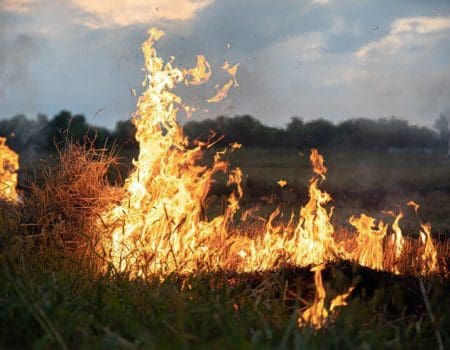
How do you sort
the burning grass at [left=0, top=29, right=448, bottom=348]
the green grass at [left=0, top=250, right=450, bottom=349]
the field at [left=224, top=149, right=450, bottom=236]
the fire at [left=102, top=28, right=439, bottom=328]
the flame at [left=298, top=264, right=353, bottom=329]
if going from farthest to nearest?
the field at [left=224, top=149, right=450, bottom=236], the fire at [left=102, top=28, right=439, bottom=328], the burning grass at [left=0, top=29, right=448, bottom=348], the flame at [left=298, top=264, right=353, bottom=329], the green grass at [left=0, top=250, right=450, bottom=349]

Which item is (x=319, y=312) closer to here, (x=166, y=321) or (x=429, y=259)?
(x=166, y=321)

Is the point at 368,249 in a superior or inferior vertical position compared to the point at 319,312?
superior

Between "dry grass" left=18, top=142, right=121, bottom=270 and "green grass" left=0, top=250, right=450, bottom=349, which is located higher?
"dry grass" left=18, top=142, right=121, bottom=270

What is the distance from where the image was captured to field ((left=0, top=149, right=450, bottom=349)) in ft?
12.7

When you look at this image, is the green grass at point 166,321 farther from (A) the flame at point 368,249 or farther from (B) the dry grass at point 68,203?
(A) the flame at point 368,249

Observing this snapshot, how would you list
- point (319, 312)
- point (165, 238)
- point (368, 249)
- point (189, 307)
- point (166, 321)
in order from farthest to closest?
point (368, 249), point (165, 238), point (319, 312), point (189, 307), point (166, 321)

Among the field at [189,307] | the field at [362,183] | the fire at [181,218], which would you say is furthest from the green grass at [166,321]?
the field at [362,183]

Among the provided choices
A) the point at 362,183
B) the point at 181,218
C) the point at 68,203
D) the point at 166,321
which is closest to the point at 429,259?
the point at 181,218

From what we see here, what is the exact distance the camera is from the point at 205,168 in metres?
8.15

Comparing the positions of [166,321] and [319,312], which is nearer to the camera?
[166,321]

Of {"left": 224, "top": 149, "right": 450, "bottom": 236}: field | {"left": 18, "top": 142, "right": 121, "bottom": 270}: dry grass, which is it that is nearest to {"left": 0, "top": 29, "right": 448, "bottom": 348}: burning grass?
{"left": 18, "top": 142, "right": 121, "bottom": 270}: dry grass

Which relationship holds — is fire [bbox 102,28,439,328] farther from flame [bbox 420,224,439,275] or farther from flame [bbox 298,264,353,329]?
flame [bbox 298,264,353,329]

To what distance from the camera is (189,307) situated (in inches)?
186

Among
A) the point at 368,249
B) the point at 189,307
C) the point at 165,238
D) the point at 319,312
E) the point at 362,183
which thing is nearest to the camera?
the point at 189,307
